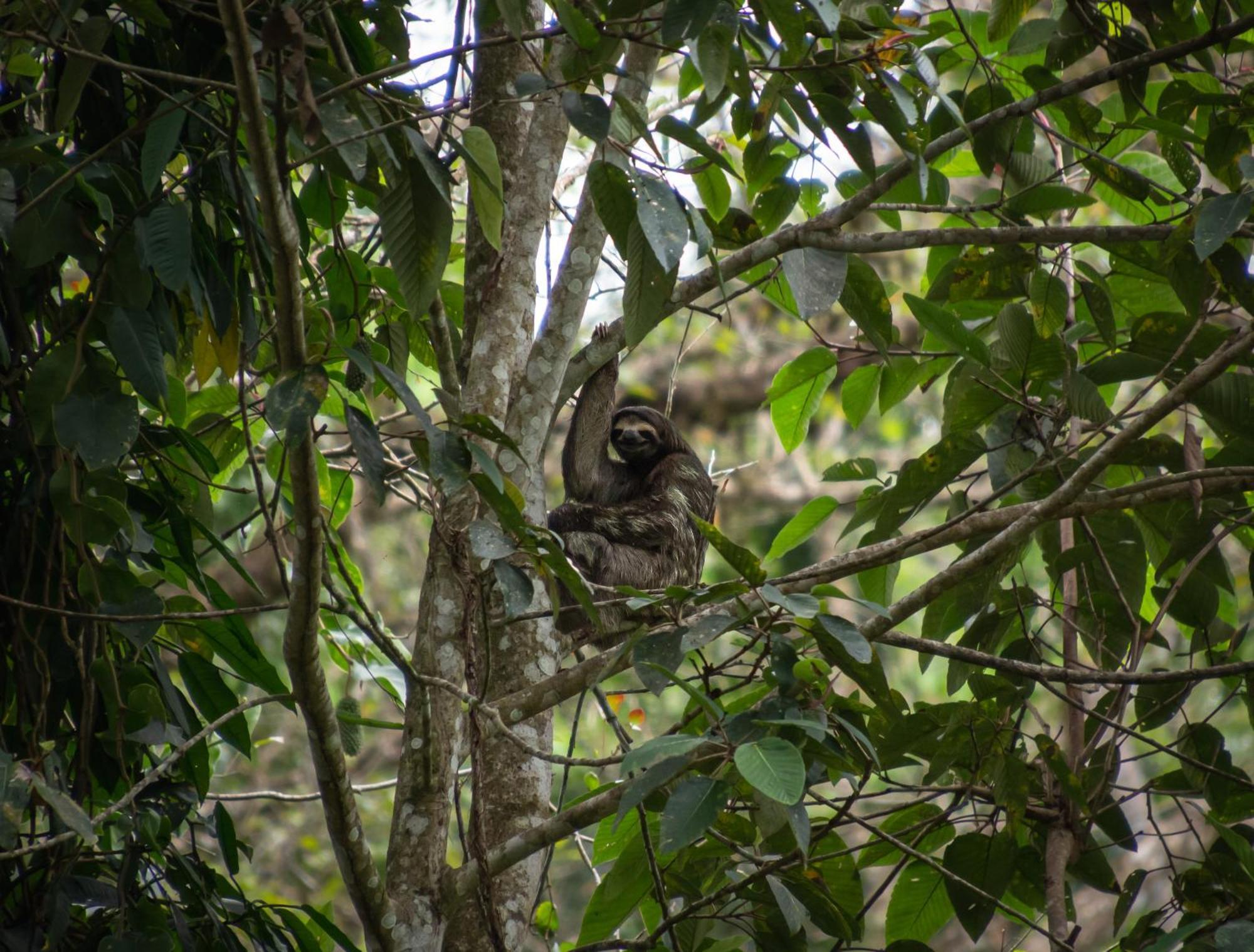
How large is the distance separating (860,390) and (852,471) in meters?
0.48

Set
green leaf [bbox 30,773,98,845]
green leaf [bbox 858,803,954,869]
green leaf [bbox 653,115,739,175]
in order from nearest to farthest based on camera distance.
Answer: green leaf [bbox 30,773,98,845]
green leaf [bbox 653,115,739,175]
green leaf [bbox 858,803,954,869]

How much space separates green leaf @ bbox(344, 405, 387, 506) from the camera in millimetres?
1974

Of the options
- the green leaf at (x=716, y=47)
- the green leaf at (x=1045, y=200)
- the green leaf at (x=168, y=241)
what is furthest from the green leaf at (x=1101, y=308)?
the green leaf at (x=168, y=241)

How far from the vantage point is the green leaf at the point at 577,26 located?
213cm

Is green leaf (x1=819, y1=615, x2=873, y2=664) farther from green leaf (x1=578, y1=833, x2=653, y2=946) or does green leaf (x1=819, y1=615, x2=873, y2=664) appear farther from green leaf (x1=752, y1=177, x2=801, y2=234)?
green leaf (x1=752, y1=177, x2=801, y2=234)

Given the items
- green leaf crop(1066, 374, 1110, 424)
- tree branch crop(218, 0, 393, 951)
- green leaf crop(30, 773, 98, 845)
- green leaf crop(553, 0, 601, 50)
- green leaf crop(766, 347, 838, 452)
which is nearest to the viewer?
tree branch crop(218, 0, 393, 951)

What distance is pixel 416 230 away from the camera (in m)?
2.30

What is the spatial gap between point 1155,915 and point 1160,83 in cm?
251

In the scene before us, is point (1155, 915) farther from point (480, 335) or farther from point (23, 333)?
point (23, 333)

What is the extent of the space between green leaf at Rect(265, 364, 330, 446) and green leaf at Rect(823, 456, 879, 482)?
1.97 m

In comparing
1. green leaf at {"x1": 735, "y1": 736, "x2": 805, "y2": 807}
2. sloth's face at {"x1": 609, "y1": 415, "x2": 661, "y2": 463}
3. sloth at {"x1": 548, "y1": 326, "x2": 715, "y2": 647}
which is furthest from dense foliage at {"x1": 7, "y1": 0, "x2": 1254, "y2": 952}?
sloth's face at {"x1": 609, "y1": 415, "x2": 661, "y2": 463}

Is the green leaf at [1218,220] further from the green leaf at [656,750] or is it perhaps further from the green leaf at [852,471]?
the green leaf at [656,750]

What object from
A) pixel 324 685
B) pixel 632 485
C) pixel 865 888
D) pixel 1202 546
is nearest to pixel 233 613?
→ pixel 324 685

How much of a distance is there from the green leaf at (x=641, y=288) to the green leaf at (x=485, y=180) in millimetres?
298
